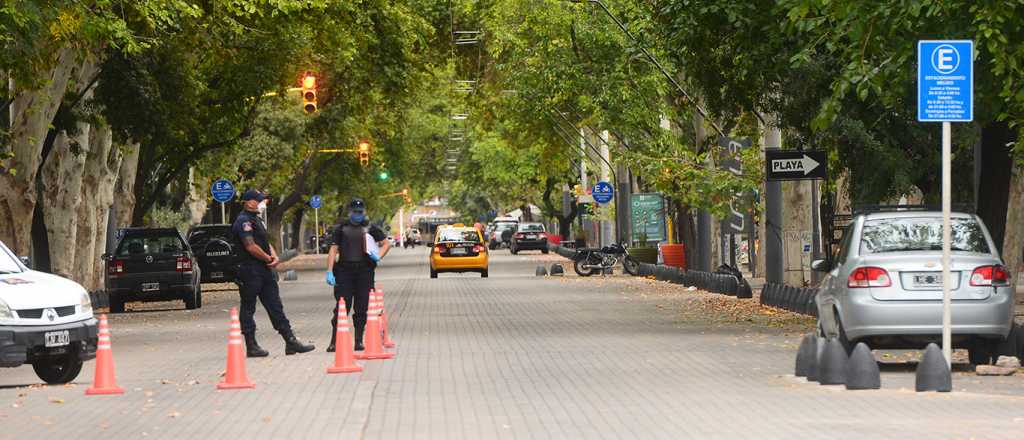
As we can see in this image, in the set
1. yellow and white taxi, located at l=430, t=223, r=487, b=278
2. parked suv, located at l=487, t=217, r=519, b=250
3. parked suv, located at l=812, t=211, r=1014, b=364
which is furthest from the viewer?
parked suv, located at l=487, t=217, r=519, b=250

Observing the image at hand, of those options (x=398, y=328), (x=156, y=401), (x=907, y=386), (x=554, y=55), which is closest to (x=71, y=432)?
(x=156, y=401)

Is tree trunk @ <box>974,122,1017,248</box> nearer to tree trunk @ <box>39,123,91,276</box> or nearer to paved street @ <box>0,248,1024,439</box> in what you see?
paved street @ <box>0,248,1024,439</box>

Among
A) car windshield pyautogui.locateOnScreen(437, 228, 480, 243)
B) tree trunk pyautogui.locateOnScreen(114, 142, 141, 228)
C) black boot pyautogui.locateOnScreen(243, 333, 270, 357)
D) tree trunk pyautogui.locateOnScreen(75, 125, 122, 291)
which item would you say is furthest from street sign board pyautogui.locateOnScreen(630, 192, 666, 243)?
black boot pyautogui.locateOnScreen(243, 333, 270, 357)

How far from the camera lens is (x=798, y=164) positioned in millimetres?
29234

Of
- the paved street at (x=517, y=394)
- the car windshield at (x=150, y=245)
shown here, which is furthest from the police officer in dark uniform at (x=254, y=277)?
the car windshield at (x=150, y=245)

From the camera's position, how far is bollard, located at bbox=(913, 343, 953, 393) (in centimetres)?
1549

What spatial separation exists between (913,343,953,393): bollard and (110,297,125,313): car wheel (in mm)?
23774

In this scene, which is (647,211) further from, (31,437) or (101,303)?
(31,437)

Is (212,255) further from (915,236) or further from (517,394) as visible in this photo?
(517,394)

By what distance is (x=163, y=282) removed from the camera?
1451 inches

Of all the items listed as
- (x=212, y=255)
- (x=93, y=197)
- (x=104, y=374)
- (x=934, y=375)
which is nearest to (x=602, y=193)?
(x=212, y=255)

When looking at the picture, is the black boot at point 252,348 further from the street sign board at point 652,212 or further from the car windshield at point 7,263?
the street sign board at point 652,212

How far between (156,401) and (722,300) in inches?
837

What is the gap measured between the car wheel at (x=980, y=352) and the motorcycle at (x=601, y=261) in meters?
36.8
